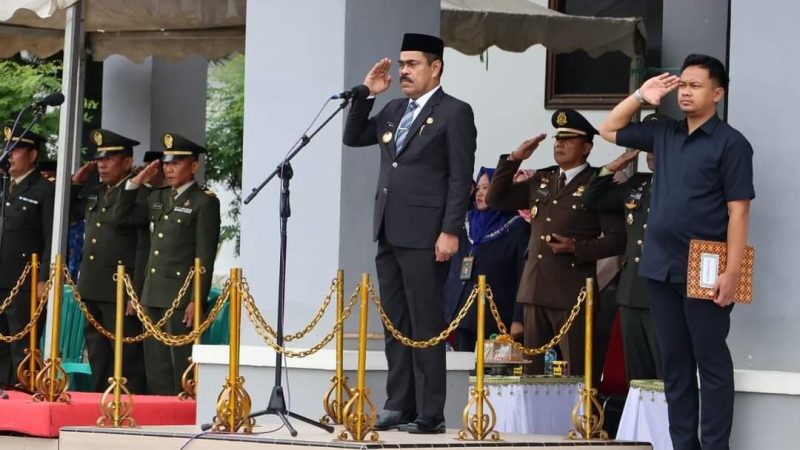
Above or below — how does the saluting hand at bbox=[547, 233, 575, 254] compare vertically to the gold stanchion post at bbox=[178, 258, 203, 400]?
above

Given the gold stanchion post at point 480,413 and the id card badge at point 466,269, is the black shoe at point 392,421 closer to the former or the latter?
the gold stanchion post at point 480,413

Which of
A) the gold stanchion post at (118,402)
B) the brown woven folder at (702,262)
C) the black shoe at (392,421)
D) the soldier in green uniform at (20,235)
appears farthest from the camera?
the soldier in green uniform at (20,235)

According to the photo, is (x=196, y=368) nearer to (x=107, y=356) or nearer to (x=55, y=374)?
(x=55, y=374)

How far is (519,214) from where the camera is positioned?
1088 centimetres

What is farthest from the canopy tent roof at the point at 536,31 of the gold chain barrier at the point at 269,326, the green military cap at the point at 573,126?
the gold chain barrier at the point at 269,326

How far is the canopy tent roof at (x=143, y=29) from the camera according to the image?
12.4m

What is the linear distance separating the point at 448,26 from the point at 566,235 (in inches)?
120

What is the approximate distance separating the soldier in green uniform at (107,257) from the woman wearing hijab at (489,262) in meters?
2.23

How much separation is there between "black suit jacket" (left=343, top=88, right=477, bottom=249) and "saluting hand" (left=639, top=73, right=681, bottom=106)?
897 mm

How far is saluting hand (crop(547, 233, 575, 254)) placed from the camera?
31.4 ft

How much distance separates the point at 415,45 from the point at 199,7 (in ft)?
16.6

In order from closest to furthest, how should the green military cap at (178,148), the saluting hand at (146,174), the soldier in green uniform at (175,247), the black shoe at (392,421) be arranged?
the black shoe at (392,421), the soldier in green uniform at (175,247), the green military cap at (178,148), the saluting hand at (146,174)

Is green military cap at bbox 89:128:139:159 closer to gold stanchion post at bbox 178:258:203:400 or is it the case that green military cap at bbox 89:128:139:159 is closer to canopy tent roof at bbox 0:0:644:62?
canopy tent roof at bbox 0:0:644:62

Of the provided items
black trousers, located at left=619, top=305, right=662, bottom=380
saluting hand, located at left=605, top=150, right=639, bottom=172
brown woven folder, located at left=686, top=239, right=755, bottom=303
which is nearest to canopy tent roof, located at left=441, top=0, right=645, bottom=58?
saluting hand, located at left=605, top=150, right=639, bottom=172
